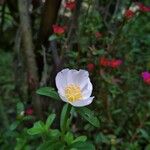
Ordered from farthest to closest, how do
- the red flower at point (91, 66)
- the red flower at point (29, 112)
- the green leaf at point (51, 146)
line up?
the red flower at point (91, 66) → the red flower at point (29, 112) → the green leaf at point (51, 146)

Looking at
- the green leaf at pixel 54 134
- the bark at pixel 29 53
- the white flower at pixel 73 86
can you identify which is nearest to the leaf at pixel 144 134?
the bark at pixel 29 53

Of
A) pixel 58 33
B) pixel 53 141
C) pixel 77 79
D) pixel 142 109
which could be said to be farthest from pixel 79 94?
pixel 142 109

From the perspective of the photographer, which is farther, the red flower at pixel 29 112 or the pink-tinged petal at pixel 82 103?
the red flower at pixel 29 112

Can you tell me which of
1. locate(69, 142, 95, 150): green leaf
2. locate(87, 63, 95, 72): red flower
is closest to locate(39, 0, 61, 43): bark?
locate(87, 63, 95, 72): red flower

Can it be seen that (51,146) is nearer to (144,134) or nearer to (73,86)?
(73,86)

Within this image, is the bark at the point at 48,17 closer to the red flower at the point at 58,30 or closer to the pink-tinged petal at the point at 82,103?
the red flower at the point at 58,30

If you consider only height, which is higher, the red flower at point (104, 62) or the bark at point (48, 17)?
the bark at point (48, 17)

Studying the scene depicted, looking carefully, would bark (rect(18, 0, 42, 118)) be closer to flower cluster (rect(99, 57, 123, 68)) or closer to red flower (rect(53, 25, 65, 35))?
red flower (rect(53, 25, 65, 35))
